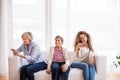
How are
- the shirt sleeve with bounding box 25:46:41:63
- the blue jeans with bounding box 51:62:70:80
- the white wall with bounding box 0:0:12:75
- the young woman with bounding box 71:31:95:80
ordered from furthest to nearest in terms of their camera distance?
1. the white wall with bounding box 0:0:12:75
2. the shirt sleeve with bounding box 25:46:41:63
3. the young woman with bounding box 71:31:95:80
4. the blue jeans with bounding box 51:62:70:80

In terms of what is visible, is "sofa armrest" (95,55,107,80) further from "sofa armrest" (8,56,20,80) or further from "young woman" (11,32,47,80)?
"sofa armrest" (8,56,20,80)

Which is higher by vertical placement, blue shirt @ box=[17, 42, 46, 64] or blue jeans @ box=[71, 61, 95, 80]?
blue shirt @ box=[17, 42, 46, 64]

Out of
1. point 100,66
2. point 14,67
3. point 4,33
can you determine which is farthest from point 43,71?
point 4,33

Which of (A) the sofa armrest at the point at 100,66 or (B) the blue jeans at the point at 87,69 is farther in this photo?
(A) the sofa armrest at the point at 100,66

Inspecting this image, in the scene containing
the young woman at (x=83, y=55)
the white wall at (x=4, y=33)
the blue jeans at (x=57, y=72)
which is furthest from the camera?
the white wall at (x=4, y=33)

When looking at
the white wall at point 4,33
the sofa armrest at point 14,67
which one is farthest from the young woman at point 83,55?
the white wall at point 4,33

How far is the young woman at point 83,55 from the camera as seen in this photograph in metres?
3.75

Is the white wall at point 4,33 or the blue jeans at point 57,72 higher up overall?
the white wall at point 4,33

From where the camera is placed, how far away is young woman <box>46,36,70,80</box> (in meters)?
3.62

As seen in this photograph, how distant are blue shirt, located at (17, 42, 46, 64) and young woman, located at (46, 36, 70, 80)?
0.20 metres

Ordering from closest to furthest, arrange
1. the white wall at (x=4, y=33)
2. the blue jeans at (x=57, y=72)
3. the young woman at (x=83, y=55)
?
the blue jeans at (x=57, y=72) → the young woman at (x=83, y=55) → the white wall at (x=4, y=33)

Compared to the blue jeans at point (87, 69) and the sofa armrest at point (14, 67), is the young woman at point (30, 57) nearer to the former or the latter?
the sofa armrest at point (14, 67)

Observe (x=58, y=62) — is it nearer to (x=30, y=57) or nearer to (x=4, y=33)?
(x=30, y=57)

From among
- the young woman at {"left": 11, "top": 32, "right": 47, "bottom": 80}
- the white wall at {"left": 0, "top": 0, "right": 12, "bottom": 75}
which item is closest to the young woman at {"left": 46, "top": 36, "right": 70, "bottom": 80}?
the young woman at {"left": 11, "top": 32, "right": 47, "bottom": 80}
